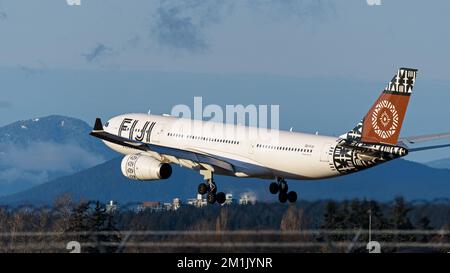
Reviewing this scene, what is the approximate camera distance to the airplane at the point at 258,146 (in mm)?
88750

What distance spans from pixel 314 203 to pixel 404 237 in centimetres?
2005

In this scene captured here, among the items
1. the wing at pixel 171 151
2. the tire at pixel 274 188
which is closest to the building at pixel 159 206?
the wing at pixel 171 151

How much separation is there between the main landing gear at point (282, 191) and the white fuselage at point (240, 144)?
2.38 ft

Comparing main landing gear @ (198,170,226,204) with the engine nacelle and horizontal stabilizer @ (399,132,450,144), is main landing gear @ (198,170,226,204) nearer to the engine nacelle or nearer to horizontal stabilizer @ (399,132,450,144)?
the engine nacelle

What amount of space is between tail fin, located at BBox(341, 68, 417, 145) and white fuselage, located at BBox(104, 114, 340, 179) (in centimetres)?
201

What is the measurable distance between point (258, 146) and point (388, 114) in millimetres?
10125

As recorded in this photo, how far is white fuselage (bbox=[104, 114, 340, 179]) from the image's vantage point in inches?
3568

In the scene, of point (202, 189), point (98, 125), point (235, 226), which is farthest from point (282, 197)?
point (235, 226)

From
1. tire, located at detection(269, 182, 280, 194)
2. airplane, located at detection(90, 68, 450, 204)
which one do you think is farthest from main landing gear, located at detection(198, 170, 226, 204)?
tire, located at detection(269, 182, 280, 194)

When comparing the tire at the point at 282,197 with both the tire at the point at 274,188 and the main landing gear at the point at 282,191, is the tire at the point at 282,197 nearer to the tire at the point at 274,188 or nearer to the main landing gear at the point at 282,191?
the main landing gear at the point at 282,191
